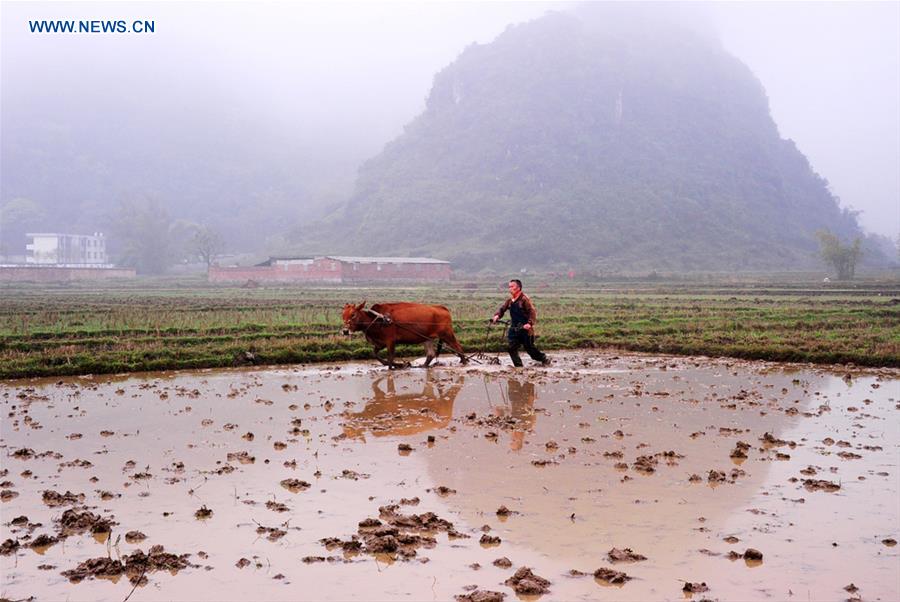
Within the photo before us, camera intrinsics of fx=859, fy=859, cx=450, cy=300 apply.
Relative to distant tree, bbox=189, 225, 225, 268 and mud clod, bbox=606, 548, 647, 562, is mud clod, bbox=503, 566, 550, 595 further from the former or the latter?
distant tree, bbox=189, 225, 225, 268

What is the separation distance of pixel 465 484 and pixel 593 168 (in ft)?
390

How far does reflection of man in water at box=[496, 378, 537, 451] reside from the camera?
373 inches

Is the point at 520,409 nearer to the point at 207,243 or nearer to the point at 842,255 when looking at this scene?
the point at 842,255

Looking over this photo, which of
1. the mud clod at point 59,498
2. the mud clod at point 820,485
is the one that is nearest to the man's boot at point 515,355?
the mud clod at point 820,485

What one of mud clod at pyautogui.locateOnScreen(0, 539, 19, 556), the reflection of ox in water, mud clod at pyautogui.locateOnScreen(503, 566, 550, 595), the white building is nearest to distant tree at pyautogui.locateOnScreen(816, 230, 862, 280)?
the reflection of ox in water

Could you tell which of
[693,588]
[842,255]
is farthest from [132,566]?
[842,255]

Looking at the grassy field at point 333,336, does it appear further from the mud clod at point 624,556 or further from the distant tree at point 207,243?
the distant tree at point 207,243

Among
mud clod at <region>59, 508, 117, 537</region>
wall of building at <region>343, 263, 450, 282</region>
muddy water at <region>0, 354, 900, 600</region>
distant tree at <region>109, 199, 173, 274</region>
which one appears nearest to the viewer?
muddy water at <region>0, 354, 900, 600</region>

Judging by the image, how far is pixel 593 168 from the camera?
4840 inches

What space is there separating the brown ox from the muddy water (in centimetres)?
237

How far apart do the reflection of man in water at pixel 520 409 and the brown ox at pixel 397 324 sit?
240cm

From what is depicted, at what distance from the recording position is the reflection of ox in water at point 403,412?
1002 centimetres

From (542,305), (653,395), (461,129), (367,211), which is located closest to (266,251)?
(367,211)

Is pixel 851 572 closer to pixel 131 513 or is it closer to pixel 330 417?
pixel 131 513
